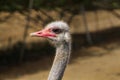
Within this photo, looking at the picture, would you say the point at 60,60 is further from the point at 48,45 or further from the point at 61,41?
the point at 48,45

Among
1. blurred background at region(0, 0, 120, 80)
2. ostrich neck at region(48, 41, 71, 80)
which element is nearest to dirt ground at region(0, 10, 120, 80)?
blurred background at region(0, 0, 120, 80)

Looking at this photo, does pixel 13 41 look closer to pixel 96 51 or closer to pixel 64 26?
pixel 96 51

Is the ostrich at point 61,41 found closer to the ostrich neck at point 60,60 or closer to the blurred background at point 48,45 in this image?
the ostrich neck at point 60,60

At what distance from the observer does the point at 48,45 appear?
34.0ft

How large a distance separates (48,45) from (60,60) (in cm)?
673

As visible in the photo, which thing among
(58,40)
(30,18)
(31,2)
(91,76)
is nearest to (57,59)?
(58,40)

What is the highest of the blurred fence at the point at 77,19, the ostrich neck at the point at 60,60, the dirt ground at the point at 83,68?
the blurred fence at the point at 77,19

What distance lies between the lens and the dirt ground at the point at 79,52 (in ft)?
27.8

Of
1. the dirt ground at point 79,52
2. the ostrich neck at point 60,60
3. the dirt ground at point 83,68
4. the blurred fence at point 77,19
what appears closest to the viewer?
the ostrich neck at point 60,60

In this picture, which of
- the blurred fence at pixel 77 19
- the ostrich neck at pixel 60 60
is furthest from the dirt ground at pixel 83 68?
the ostrich neck at pixel 60 60

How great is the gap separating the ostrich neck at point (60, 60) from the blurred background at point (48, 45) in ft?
14.7

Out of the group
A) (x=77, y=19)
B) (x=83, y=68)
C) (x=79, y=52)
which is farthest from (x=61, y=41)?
(x=77, y=19)

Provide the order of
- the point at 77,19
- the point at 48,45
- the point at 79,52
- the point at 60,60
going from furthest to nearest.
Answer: the point at 77,19, the point at 48,45, the point at 79,52, the point at 60,60


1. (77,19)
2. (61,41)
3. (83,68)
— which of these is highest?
(77,19)
